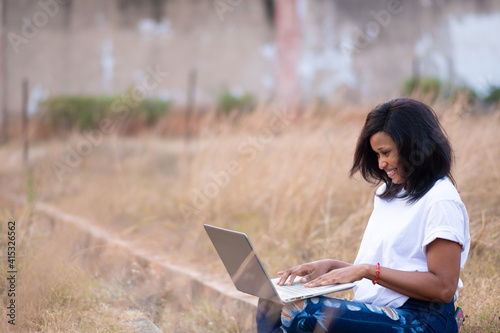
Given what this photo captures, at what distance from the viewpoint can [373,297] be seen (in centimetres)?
201

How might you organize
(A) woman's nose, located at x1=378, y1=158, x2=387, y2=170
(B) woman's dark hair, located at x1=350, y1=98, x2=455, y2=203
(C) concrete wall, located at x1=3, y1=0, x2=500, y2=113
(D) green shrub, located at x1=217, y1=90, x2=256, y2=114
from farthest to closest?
(D) green shrub, located at x1=217, y1=90, x2=256, y2=114
(C) concrete wall, located at x1=3, y1=0, x2=500, y2=113
(A) woman's nose, located at x1=378, y1=158, x2=387, y2=170
(B) woman's dark hair, located at x1=350, y1=98, x2=455, y2=203

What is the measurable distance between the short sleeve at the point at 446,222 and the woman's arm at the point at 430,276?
1.1 inches

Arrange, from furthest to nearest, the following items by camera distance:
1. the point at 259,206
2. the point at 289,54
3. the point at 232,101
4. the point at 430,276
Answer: the point at 232,101 → the point at 289,54 → the point at 259,206 → the point at 430,276

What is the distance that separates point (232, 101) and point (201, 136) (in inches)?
223

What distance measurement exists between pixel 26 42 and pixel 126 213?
688 cm

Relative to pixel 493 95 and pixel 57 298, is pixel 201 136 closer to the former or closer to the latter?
pixel 57 298

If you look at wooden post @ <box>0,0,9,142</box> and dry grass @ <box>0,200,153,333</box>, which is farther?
wooden post @ <box>0,0,9,142</box>

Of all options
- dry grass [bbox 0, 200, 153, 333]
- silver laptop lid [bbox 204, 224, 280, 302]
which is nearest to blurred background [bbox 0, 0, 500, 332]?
dry grass [bbox 0, 200, 153, 333]

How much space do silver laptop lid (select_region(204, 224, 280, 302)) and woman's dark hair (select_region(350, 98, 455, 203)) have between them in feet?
1.95

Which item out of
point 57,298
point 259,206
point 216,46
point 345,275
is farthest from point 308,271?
point 216,46

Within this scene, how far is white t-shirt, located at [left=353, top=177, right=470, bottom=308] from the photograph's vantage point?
182 centimetres

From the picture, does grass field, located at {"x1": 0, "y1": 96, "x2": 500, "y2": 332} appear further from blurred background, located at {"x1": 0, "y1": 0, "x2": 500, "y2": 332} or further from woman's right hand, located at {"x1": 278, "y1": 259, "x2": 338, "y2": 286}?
woman's right hand, located at {"x1": 278, "y1": 259, "x2": 338, "y2": 286}

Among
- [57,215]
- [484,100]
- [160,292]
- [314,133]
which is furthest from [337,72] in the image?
[160,292]

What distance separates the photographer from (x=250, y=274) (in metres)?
1.97
